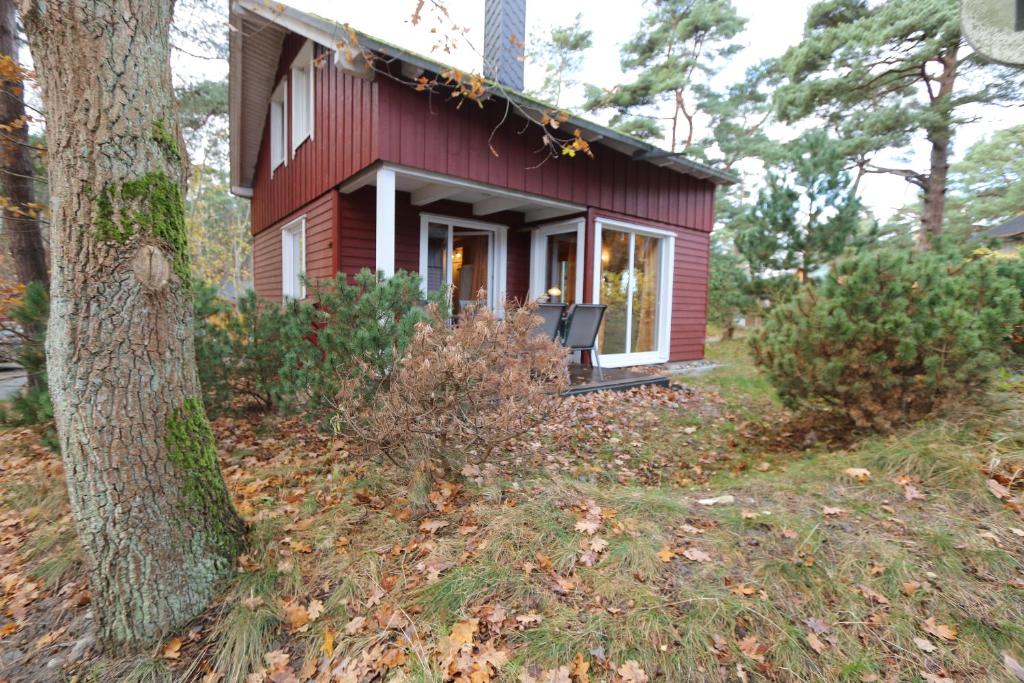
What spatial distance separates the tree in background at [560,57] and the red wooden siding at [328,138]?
1915 mm

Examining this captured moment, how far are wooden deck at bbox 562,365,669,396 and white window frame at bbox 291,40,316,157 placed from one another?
4.78 metres

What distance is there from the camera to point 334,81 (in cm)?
538

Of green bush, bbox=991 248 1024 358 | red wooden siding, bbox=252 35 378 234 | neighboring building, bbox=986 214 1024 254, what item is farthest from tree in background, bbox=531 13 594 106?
neighboring building, bbox=986 214 1024 254

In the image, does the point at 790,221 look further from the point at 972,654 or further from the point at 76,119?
the point at 76,119

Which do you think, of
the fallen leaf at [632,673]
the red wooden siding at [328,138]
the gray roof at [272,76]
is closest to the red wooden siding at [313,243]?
the red wooden siding at [328,138]

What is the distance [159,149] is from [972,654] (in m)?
3.33

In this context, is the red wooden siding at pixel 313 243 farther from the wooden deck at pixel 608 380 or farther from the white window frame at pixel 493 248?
the wooden deck at pixel 608 380

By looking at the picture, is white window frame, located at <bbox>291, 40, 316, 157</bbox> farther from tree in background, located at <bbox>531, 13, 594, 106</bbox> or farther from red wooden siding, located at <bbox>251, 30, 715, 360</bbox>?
tree in background, located at <bbox>531, 13, 594, 106</bbox>

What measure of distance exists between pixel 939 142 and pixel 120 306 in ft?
47.3

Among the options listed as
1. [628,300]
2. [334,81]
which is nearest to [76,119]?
[334,81]

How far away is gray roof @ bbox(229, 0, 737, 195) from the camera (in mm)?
4328

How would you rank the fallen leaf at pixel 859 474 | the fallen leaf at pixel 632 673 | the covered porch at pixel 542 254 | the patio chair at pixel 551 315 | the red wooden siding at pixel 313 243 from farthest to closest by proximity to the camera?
the covered porch at pixel 542 254 → the red wooden siding at pixel 313 243 → the patio chair at pixel 551 315 → the fallen leaf at pixel 859 474 → the fallen leaf at pixel 632 673

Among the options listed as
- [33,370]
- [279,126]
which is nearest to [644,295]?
[279,126]

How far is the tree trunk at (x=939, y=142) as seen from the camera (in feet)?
31.0
